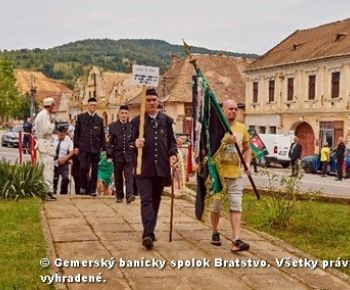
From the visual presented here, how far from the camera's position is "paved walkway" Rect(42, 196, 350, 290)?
20.5 ft

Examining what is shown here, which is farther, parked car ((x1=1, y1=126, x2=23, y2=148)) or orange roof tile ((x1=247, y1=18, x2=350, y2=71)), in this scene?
parked car ((x1=1, y1=126, x2=23, y2=148))

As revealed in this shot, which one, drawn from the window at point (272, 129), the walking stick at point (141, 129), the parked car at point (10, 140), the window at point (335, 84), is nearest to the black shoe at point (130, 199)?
the walking stick at point (141, 129)

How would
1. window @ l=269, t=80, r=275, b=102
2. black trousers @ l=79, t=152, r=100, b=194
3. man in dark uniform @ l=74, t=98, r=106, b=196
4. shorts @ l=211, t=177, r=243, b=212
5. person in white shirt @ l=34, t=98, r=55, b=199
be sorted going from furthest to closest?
window @ l=269, t=80, r=275, b=102 → black trousers @ l=79, t=152, r=100, b=194 → man in dark uniform @ l=74, t=98, r=106, b=196 → person in white shirt @ l=34, t=98, r=55, b=199 → shorts @ l=211, t=177, r=243, b=212

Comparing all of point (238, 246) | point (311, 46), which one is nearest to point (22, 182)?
point (238, 246)

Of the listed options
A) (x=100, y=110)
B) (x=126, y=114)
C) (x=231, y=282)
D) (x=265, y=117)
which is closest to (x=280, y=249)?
(x=231, y=282)

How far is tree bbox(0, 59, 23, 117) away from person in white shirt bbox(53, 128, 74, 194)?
63.4m

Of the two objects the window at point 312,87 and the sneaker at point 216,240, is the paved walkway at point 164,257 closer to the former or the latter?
the sneaker at point 216,240

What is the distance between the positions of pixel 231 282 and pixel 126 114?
6234 mm

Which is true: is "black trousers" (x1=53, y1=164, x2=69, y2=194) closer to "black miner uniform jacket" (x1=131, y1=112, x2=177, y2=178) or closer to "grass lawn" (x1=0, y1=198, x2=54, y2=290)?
"grass lawn" (x1=0, y1=198, x2=54, y2=290)

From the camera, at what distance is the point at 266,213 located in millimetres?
10242

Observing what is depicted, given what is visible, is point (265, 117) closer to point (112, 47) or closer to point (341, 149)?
point (341, 149)

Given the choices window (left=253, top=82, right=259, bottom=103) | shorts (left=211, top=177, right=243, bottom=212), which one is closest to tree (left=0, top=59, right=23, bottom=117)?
window (left=253, top=82, right=259, bottom=103)

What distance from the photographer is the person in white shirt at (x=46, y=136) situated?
1138 cm

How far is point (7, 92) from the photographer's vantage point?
250 feet
